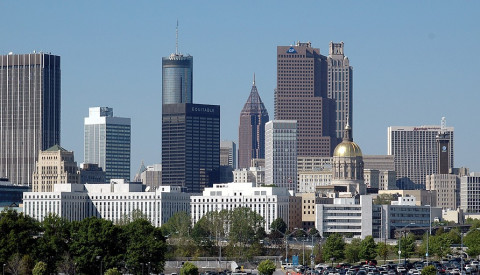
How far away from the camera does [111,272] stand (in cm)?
19888

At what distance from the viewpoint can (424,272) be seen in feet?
651

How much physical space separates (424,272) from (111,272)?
4247cm
